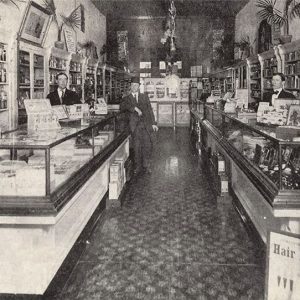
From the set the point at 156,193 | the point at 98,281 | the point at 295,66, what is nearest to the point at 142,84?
the point at 295,66

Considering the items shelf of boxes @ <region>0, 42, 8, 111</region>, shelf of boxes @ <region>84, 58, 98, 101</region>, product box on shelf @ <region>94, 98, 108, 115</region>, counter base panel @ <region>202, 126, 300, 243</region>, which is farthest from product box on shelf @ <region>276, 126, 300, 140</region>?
shelf of boxes @ <region>84, 58, 98, 101</region>

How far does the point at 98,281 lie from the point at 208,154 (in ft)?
16.3

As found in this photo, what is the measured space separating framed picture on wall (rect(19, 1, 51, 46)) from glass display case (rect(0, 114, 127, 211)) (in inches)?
142

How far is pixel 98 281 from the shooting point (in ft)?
9.76

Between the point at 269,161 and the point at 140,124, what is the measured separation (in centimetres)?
442

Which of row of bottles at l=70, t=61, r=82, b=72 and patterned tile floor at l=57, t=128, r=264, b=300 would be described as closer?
patterned tile floor at l=57, t=128, r=264, b=300

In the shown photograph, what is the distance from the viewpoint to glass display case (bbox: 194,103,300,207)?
2693 millimetres

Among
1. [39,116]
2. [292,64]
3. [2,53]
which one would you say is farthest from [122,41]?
[39,116]

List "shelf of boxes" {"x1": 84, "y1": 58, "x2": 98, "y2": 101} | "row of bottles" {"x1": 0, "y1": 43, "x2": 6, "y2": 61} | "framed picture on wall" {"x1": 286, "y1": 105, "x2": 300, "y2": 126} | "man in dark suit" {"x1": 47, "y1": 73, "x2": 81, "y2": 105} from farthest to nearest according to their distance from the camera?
"shelf of boxes" {"x1": 84, "y1": 58, "x2": 98, "y2": 101}, "row of bottles" {"x1": 0, "y1": 43, "x2": 6, "y2": 61}, "man in dark suit" {"x1": 47, "y1": 73, "x2": 81, "y2": 105}, "framed picture on wall" {"x1": 286, "y1": 105, "x2": 300, "y2": 126}

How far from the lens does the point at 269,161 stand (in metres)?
3.38

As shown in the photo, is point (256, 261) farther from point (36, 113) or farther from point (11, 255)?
point (36, 113)

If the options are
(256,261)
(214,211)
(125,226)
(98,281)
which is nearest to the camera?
(98,281)

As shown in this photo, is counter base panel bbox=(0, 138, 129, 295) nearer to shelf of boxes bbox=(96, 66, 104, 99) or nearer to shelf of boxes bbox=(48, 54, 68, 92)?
shelf of boxes bbox=(48, 54, 68, 92)

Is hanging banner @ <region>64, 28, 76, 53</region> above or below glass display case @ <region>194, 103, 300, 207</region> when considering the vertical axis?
above
